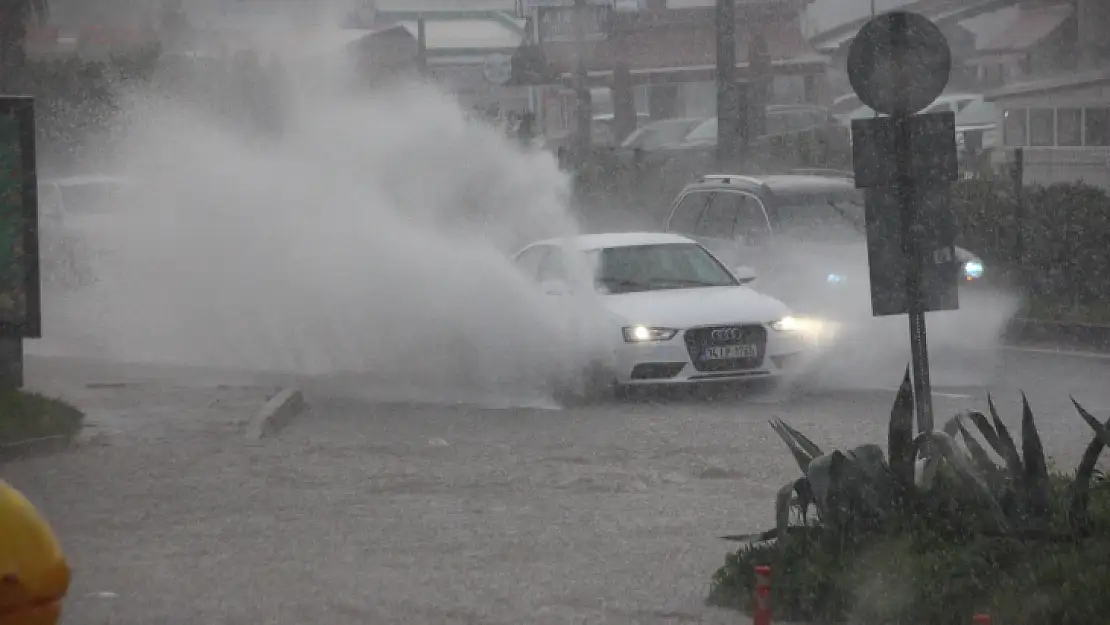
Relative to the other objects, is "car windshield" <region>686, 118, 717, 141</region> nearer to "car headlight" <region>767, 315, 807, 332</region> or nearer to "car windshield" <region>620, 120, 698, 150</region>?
"car windshield" <region>620, 120, 698, 150</region>

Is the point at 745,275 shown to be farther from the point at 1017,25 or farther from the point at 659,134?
the point at 659,134

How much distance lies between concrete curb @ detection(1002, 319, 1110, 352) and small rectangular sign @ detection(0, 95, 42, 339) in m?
9.77

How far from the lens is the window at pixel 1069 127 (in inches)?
1126

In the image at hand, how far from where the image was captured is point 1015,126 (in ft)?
102

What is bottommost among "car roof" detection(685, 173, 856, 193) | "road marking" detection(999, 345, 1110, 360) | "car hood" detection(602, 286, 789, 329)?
"road marking" detection(999, 345, 1110, 360)

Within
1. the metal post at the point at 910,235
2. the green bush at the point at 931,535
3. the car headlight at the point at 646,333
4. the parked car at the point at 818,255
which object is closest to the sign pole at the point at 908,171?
the metal post at the point at 910,235

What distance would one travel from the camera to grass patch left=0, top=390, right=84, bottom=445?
39.9 ft

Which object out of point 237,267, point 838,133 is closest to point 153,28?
point 838,133

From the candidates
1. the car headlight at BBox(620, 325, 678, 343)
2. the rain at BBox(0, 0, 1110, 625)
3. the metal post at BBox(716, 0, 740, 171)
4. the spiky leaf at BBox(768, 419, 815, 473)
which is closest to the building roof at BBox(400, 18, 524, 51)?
the rain at BBox(0, 0, 1110, 625)

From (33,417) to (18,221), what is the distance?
4.34 feet

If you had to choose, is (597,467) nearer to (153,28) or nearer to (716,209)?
(716,209)

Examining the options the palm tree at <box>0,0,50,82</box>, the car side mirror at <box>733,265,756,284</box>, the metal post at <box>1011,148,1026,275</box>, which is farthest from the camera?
the metal post at <box>1011,148,1026,275</box>

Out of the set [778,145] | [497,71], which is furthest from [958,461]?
[497,71]

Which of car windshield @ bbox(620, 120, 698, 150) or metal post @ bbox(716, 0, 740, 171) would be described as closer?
metal post @ bbox(716, 0, 740, 171)
